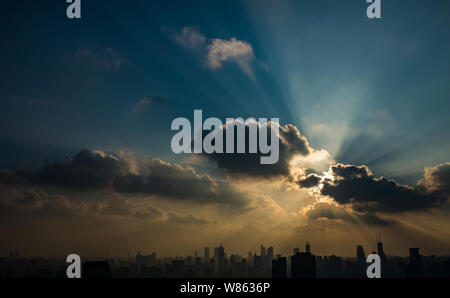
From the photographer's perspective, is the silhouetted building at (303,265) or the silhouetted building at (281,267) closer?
the silhouetted building at (281,267)

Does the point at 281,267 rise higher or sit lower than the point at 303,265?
higher

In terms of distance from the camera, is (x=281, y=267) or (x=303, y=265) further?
(x=303, y=265)

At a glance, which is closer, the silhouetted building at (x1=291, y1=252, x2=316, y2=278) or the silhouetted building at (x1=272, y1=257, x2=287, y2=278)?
the silhouetted building at (x1=272, y1=257, x2=287, y2=278)
